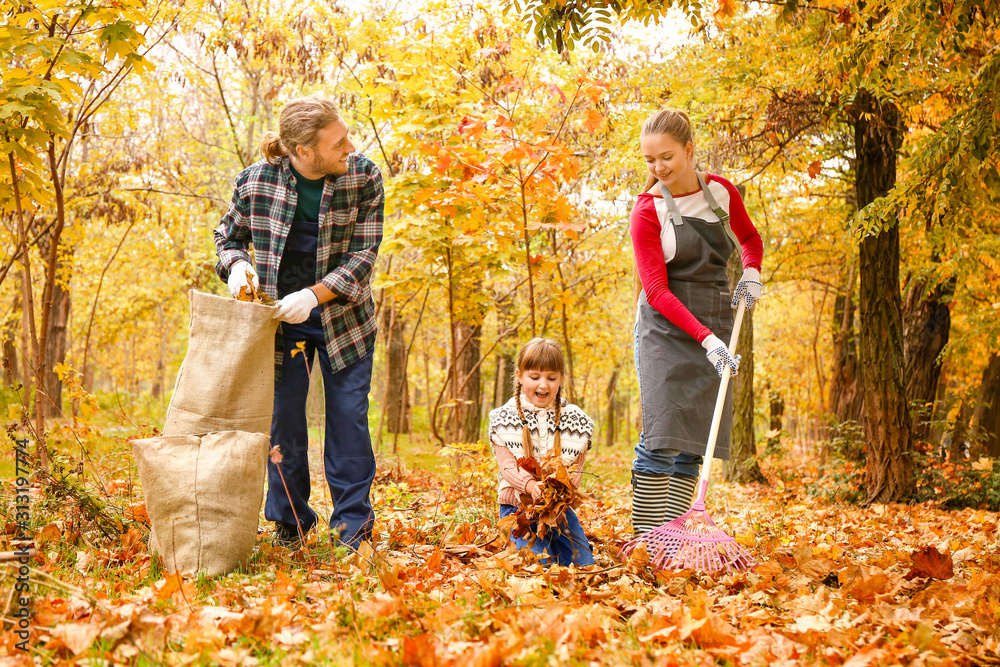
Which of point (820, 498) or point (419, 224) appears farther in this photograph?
point (820, 498)

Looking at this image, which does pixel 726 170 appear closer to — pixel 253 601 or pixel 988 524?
pixel 988 524

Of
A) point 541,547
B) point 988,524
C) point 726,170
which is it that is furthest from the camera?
point 726,170

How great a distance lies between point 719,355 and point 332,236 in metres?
1.72

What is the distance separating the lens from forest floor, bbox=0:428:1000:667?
6.17 ft

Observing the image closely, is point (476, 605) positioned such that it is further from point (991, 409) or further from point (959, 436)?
point (991, 409)

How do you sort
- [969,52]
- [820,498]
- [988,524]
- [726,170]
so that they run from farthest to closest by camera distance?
[726,170]
[820,498]
[969,52]
[988,524]

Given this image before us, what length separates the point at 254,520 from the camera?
2818 millimetres

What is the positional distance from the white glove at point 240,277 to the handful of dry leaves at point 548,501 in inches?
52.3

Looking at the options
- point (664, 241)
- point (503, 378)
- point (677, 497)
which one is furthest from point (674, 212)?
point (503, 378)

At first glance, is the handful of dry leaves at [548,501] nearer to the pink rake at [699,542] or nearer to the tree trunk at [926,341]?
the pink rake at [699,542]

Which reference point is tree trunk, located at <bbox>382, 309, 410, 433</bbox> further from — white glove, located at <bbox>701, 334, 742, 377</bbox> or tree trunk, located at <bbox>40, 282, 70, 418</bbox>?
white glove, located at <bbox>701, 334, 742, 377</bbox>

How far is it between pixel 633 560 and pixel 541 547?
0.42 meters

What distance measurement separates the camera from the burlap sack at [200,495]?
2.67 m

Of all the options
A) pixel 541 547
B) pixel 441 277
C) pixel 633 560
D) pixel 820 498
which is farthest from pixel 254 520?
pixel 820 498
